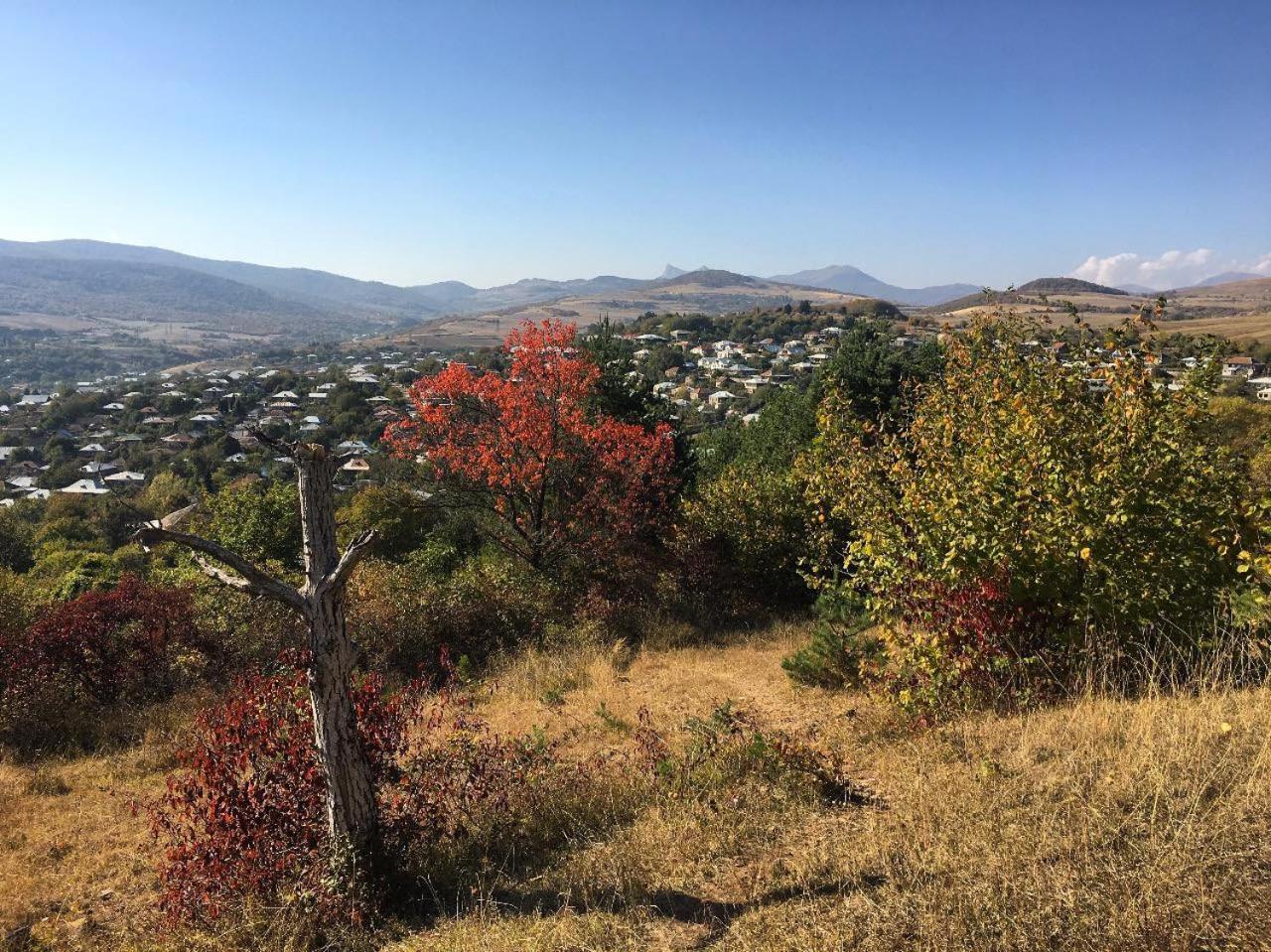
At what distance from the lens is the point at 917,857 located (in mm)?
3471

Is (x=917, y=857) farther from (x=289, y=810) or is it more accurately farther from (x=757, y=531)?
(x=757, y=531)

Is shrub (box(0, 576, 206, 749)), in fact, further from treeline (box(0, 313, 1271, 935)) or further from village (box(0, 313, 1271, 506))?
village (box(0, 313, 1271, 506))

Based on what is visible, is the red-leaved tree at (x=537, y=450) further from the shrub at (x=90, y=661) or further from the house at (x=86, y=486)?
the house at (x=86, y=486)

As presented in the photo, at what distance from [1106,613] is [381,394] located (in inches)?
3150

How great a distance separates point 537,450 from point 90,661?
259 inches

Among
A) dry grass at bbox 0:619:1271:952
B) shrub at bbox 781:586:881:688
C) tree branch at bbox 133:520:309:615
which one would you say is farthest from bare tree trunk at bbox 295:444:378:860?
shrub at bbox 781:586:881:688

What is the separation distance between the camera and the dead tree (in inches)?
139

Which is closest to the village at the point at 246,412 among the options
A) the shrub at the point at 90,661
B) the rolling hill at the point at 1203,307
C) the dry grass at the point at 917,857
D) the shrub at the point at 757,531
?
the rolling hill at the point at 1203,307

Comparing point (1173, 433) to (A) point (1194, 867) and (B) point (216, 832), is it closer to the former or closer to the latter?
(A) point (1194, 867)

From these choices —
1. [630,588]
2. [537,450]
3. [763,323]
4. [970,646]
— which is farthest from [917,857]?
[763,323]

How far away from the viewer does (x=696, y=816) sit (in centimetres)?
469

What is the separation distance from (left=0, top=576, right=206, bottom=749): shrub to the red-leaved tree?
4215 millimetres

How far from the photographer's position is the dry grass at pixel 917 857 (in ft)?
9.19

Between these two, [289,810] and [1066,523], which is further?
[1066,523]
